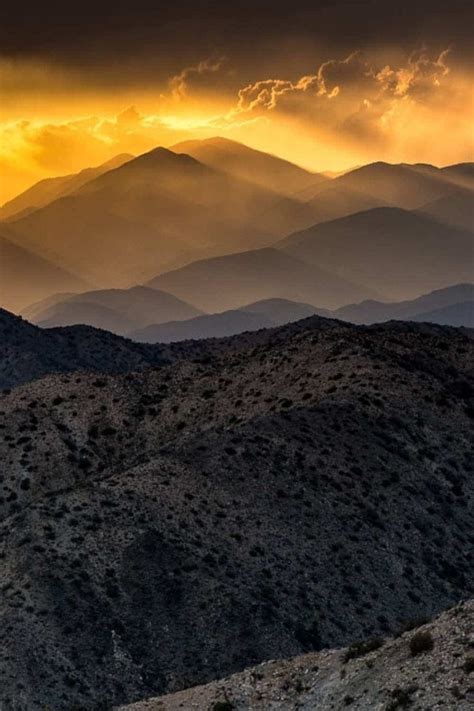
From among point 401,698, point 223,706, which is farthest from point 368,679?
point 223,706

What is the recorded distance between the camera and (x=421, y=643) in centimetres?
4684

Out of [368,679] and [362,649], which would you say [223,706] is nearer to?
[362,649]

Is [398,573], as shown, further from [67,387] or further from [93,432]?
[67,387]

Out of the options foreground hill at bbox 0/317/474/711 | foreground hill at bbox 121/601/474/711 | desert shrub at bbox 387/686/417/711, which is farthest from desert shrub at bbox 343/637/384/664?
foreground hill at bbox 0/317/474/711

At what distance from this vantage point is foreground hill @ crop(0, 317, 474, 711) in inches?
2953

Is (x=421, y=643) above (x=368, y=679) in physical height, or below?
above

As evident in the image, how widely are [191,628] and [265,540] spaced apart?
1164cm

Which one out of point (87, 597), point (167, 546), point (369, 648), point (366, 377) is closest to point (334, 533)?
point (167, 546)

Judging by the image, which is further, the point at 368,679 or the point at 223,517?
the point at 223,517

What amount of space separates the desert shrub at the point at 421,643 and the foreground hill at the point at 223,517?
2758 cm

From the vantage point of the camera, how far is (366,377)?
115 metres

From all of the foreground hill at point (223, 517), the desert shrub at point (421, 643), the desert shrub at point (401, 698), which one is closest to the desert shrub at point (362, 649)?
the desert shrub at point (421, 643)

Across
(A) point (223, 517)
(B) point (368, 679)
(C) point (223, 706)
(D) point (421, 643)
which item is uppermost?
(A) point (223, 517)

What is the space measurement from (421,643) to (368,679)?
253 centimetres
